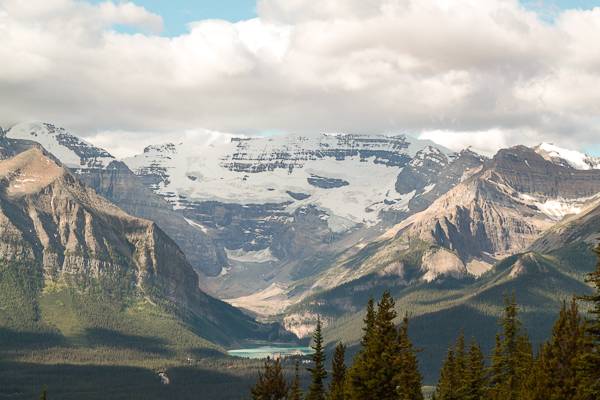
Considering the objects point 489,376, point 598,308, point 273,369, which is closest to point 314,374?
point 273,369

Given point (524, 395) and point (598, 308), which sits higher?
point (598, 308)

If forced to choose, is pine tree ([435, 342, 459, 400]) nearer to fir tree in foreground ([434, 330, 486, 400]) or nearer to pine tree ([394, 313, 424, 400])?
fir tree in foreground ([434, 330, 486, 400])

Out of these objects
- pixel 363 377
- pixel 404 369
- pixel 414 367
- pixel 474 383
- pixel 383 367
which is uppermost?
pixel 383 367

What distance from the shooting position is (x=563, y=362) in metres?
63.9

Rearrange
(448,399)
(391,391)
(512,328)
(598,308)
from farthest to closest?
(512,328), (448,399), (391,391), (598,308)

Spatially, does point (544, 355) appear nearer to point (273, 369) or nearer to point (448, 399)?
point (448, 399)

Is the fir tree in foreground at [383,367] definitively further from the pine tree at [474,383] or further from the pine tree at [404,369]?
the pine tree at [474,383]

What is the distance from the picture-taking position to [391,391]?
68.6 m

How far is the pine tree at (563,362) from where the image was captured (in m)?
61.9

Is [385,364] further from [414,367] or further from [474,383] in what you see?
[474,383]

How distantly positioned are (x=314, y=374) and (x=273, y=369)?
18.0 feet

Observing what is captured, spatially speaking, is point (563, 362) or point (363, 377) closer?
point (563, 362)

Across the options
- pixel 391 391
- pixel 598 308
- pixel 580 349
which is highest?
pixel 598 308

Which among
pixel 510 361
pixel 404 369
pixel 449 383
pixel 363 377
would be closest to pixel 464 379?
pixel 449 383
